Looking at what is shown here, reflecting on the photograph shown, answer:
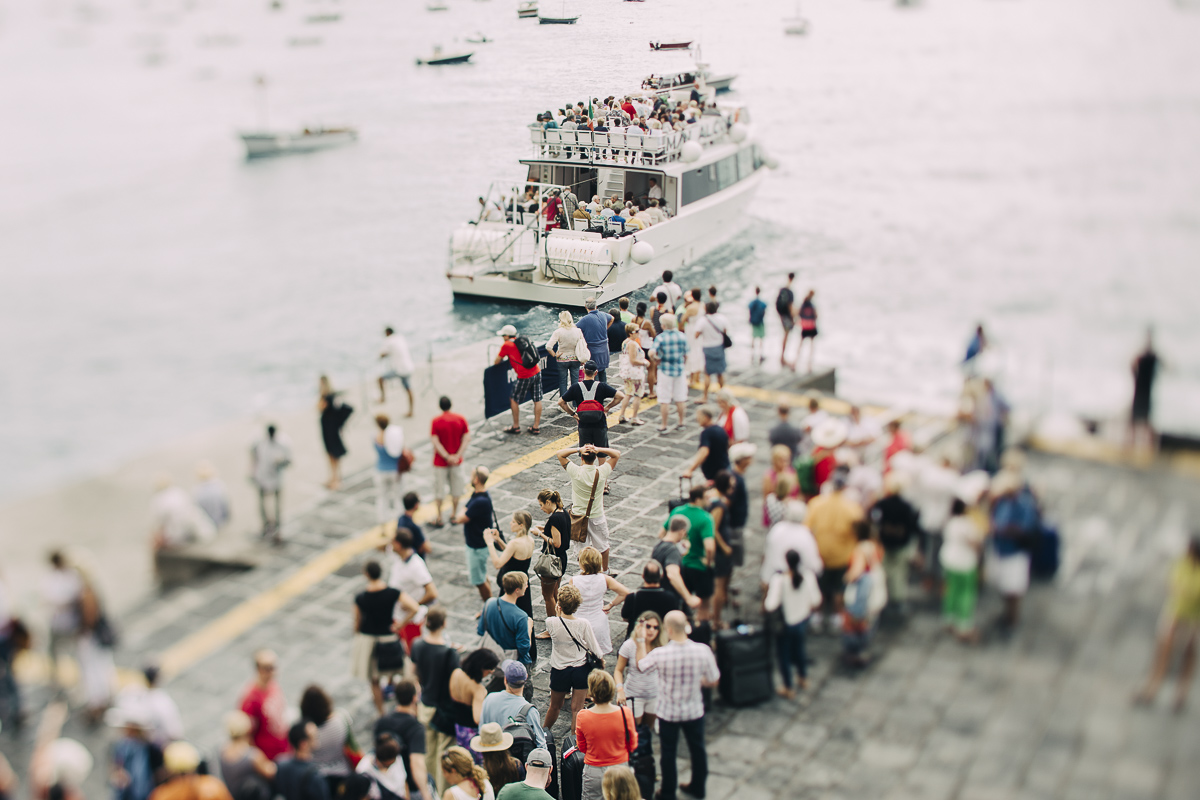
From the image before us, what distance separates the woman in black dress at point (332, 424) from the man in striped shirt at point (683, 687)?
91.6 inches

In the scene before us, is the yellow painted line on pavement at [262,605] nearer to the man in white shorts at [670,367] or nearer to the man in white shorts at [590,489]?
the man in white shorts at [590,489]

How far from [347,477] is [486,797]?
237cm

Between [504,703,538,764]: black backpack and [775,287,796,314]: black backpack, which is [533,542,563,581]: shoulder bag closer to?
[504,703,538,764]: black backpack

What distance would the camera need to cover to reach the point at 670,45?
25.4 ft

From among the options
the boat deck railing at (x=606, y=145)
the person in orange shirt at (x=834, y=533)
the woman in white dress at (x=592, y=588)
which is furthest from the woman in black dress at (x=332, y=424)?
the boat deck railing at (x=606, y=145)

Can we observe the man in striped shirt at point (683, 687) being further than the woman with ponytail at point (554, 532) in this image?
No

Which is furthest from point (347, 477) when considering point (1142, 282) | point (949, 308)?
point (1142, 282)

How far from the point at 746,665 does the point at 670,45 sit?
5176 mm

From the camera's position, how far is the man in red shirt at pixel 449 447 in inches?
306

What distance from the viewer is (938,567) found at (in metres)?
3.25

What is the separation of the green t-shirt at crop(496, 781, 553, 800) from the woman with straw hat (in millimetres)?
318

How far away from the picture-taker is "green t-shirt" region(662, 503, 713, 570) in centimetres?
677

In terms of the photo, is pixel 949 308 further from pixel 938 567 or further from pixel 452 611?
pixel 452 611

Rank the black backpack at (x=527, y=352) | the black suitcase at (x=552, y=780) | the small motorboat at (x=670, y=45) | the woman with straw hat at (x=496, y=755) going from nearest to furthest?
the woman with straw hat at (x=496, y=755), the black suitcase at (x=552, y=780), the small motorboat at (x=670, y=45), the black backpack at (x=527, y=352)
